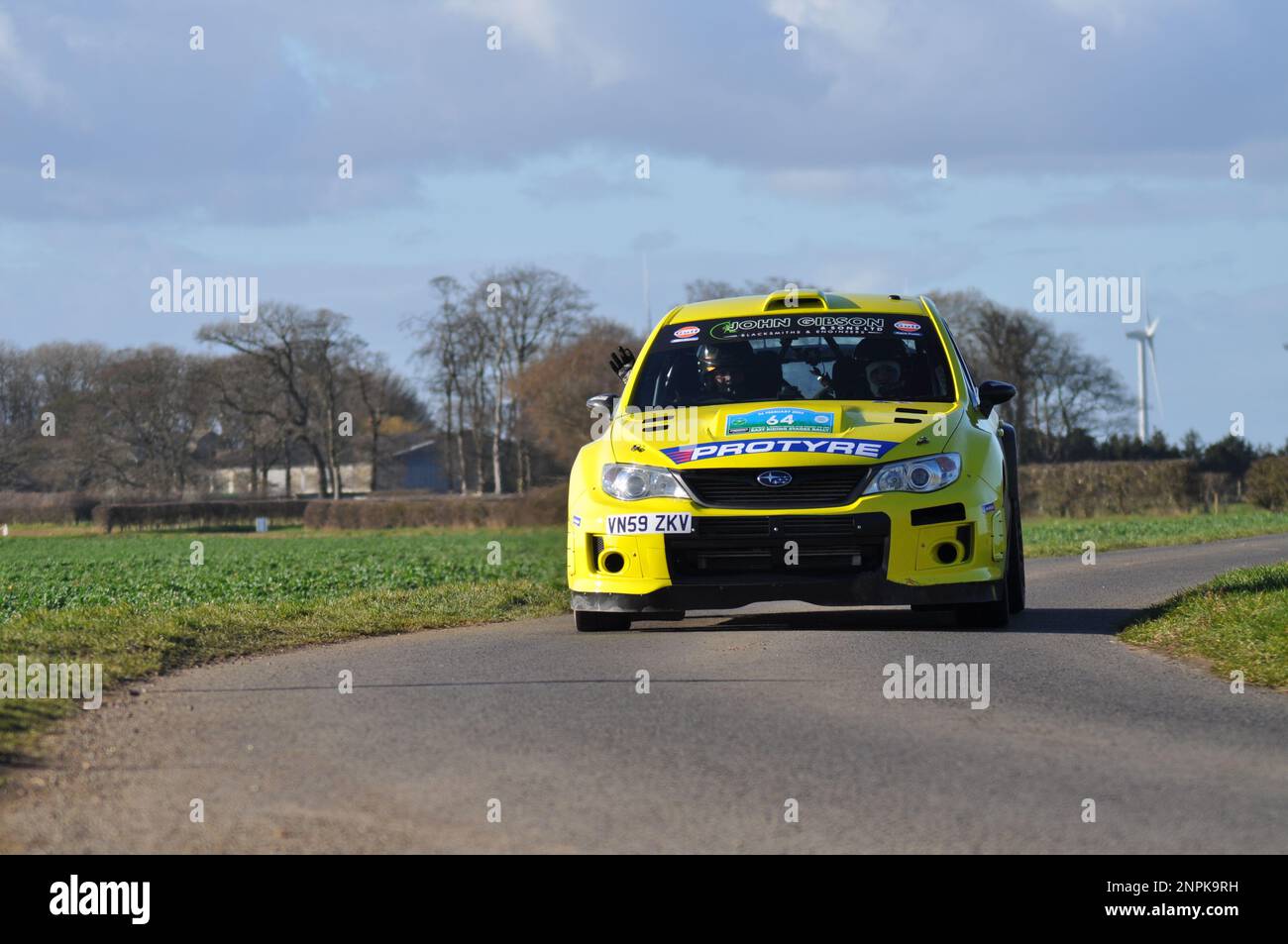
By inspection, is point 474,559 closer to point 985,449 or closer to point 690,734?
point 985,449

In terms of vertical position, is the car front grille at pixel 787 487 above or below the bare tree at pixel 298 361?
below

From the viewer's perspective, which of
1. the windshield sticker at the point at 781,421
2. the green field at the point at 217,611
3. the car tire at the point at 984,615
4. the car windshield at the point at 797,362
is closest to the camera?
the green field at the point at 217,611

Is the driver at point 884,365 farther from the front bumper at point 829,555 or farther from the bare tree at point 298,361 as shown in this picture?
the bare tree at point 298,361

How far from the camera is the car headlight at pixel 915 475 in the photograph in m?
10.1

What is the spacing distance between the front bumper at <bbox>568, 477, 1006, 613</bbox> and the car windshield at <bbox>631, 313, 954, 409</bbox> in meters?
1.31

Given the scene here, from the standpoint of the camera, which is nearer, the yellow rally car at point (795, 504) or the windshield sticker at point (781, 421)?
the yellow rally car at point (795, 504)

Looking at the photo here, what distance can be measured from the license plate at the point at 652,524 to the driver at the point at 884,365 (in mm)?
1912

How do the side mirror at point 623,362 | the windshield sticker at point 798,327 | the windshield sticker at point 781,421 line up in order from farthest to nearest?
the side mirror at point 623,362, the windshield sticker at point 798,327, the windshield sticker at point 781,421

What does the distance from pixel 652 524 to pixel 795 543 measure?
89 centimetres

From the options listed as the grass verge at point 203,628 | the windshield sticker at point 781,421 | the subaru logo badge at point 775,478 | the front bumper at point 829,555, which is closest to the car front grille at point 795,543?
the front bumper at point 829,555

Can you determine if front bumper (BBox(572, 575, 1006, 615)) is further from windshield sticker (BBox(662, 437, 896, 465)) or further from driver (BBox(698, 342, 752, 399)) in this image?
driver (BBox(698, 342, 752, 399))

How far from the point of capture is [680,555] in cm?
1020

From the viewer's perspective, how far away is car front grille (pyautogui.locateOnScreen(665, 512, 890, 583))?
10.0 meters

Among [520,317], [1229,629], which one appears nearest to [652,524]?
[1229,629]
